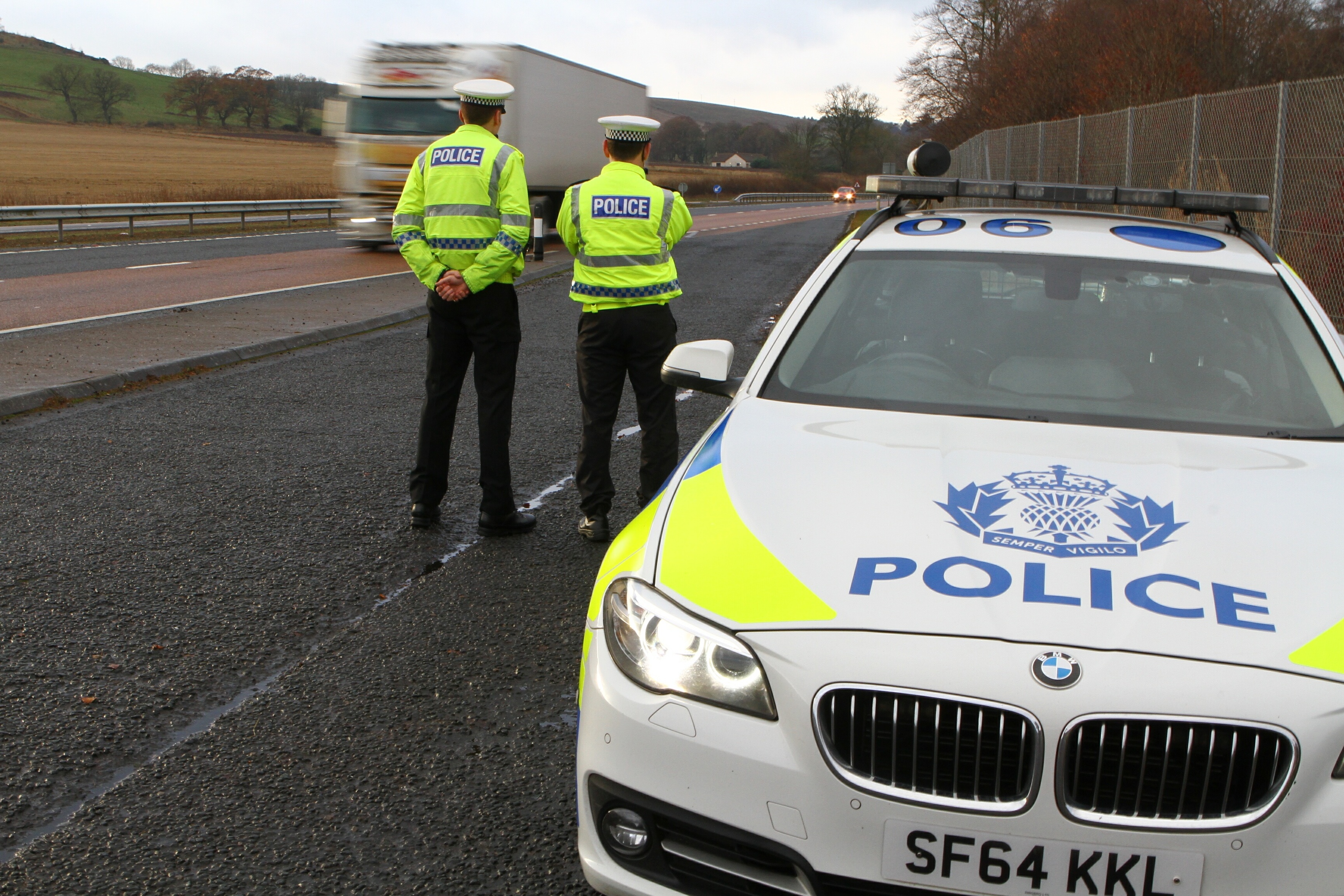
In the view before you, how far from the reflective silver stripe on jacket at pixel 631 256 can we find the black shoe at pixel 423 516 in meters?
1.34

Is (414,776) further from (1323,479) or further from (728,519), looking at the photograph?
(1323,479)

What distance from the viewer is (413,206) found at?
18.0 feet

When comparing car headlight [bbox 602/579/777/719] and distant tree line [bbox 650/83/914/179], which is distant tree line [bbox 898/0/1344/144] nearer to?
car headlight [bbox 602/579/777/719]

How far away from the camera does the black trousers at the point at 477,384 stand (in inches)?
216

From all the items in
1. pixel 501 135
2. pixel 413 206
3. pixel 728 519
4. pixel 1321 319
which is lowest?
pixel 728 519

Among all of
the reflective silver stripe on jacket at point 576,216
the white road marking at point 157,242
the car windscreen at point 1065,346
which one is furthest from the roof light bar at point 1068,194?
the white road marking at point 157,242

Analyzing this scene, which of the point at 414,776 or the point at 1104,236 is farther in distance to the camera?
the point at 1104,236

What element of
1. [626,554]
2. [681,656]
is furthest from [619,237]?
[681,656]

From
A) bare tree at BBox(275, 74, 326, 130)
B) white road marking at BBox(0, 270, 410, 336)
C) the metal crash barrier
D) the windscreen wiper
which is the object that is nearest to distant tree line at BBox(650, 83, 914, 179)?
bare tree at BBox(275, 74, 326, 130)

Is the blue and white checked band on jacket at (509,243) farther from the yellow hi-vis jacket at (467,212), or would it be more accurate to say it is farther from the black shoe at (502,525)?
the black shoe at (502,525)

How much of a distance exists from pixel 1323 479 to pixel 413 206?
3977 millimetres

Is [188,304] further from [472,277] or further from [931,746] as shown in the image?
[931,746]

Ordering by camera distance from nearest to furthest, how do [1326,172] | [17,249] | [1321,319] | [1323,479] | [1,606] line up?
[1323,479] → [1321,319] → [1,606] → [1326,172] → [17,249]

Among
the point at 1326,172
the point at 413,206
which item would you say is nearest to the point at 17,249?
the point at 413,206
